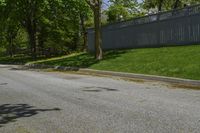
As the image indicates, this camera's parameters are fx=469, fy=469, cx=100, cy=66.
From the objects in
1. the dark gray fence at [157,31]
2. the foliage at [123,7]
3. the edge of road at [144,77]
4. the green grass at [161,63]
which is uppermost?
the foliage at [123,7]

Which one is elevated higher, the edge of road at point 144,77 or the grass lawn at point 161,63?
the grass lawn at point 161,63

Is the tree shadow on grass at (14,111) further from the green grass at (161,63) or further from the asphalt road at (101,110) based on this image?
the green grass at (161,63)

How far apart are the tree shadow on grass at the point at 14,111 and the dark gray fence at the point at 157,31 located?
15874mm

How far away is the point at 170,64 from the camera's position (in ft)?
69.1

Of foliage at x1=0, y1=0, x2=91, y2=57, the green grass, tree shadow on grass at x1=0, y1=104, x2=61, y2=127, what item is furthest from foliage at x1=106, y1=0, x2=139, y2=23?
tree shadow on grass at x1=0, y1=104, x2=61, y2=127

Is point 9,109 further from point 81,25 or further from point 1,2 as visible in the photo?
point 81,25

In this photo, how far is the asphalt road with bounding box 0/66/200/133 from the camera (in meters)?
8.67

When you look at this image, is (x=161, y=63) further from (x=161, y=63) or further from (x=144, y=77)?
(x=144, y=77)

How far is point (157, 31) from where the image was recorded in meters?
30.1

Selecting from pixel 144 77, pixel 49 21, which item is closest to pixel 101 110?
pixel 144 77

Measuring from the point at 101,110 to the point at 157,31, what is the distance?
20.0m

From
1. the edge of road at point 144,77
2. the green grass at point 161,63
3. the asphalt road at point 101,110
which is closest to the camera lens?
the asphalt road at point 101,110

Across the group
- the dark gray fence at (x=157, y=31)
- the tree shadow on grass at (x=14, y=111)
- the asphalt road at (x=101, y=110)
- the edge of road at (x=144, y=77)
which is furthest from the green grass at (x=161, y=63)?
the tree shadow on grass at (x=14, y=111)

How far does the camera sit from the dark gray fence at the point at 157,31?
26.3 m
